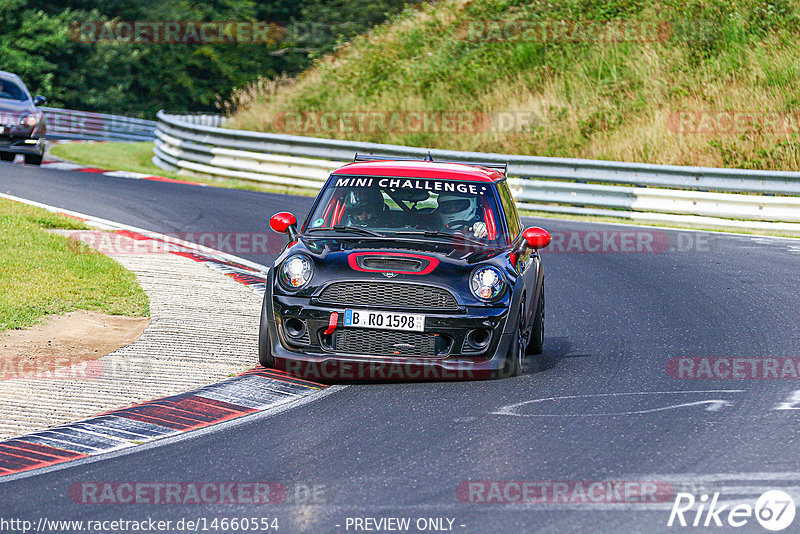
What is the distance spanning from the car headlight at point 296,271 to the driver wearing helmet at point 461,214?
1331mm

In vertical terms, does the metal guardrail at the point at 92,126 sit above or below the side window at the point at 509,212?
above

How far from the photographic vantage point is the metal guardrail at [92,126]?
40781mm

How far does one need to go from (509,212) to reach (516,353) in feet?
5.26

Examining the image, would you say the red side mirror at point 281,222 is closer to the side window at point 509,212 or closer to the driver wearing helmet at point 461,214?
the driver wearing helmet at point 461,214

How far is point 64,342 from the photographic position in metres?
9.31

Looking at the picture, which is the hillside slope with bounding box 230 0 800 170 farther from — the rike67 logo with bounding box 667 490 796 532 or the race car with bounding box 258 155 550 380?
the rike67 logo with bounding box 667 490 796 532

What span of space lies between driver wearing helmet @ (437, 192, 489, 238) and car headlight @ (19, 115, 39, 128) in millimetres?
15665

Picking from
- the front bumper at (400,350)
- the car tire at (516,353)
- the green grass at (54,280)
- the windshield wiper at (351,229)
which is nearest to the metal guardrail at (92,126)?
the green grass at (54,280)

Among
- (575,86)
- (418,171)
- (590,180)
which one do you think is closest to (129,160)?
(575,86)

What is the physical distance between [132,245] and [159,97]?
3849 cm

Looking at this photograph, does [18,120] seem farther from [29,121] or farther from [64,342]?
[64,342]

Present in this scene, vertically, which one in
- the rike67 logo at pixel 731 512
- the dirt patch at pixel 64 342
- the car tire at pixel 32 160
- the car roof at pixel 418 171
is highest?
the car roof at pixel 418 171

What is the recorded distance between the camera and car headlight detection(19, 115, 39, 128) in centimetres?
2277

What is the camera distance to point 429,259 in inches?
328
